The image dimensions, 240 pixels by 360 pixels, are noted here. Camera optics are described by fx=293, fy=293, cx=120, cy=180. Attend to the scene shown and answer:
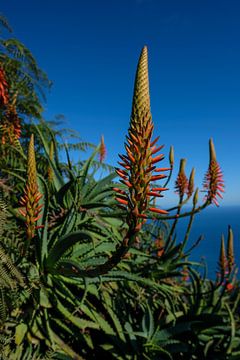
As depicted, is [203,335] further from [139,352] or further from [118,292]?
[118,292]

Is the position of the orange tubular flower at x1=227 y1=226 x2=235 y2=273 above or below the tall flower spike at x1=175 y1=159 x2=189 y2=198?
below

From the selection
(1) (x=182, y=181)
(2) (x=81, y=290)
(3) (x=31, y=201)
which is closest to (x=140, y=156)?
(3) (x=31, y=201)

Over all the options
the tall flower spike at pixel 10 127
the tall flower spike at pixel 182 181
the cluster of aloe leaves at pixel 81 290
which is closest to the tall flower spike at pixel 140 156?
the cluster of aloe leaves at pixel 81 290

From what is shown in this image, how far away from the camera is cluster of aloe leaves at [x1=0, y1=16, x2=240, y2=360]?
5.79 ft

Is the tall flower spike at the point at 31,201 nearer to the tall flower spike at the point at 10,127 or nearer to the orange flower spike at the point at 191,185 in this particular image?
the tall flower spike at the point at 10,127

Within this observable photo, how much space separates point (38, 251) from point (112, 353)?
101 centimetres

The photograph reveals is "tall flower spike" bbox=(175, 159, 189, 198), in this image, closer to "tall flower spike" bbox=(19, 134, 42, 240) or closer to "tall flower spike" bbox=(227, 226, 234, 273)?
"tall flower spike" bbox=(227, 226, 234, 273)

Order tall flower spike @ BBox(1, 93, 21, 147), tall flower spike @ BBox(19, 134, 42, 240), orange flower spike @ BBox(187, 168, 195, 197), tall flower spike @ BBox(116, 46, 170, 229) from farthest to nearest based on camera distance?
orange flower spike @ BBox(187, 168, 195, 197) < tall flower spike @ BBox(1, 93, 21, 147) < tall flower spike @ BBox(19, 134, 42, 240) < tall flower spike @ BBox(116, 46, 170, 229)

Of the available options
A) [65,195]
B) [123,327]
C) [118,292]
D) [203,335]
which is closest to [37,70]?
[65,195]

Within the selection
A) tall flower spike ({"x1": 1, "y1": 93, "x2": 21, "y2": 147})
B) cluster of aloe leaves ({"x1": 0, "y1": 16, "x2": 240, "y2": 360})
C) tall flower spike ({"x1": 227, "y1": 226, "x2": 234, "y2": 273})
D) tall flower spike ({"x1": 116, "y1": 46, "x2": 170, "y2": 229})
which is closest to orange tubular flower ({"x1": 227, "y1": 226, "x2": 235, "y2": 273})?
tall flower spike ({"x1": 227, "y1": 226, "x2": 234, "y2": 273})

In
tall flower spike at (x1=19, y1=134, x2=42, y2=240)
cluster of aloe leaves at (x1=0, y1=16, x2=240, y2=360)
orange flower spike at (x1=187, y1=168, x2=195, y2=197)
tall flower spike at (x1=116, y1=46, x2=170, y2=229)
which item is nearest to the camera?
tall flower spike at (x1=116, y1=46, x2=170, y2=229)

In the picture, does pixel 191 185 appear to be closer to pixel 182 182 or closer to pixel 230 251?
pixel 182 182

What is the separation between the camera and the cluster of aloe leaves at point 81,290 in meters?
1.76

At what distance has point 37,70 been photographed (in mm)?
3924
